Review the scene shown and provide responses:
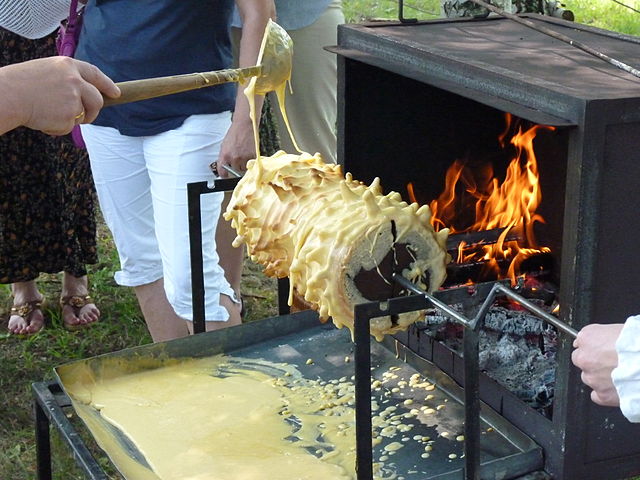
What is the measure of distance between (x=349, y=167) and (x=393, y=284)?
2.36ft

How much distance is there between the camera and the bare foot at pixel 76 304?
4250 mm

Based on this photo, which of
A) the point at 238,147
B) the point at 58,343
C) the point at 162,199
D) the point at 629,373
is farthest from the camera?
the point at 58,343

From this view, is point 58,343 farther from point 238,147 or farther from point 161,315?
point 238,147

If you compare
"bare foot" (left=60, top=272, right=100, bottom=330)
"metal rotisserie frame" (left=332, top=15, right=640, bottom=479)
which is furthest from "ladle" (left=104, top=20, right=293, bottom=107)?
"bare foot" (left=60, top=272, right=100, bottom=330)

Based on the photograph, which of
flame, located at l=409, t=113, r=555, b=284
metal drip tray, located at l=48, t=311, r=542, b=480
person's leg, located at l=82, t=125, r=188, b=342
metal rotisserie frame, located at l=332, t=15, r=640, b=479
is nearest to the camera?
metal rotisserie frame, located at l=332, t=15, r=640, b=479

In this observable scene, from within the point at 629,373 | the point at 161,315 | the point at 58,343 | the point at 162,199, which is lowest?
the point at 58,343

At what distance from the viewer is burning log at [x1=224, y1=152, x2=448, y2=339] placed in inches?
79.1

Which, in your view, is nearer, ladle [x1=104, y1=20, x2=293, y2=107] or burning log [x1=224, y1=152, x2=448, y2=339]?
burning log [x1=224, y1=152, x2=448, y2=339]

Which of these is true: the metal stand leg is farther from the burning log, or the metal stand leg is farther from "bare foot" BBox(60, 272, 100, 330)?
"bare foot" BBox(60, 272, 100, 330)

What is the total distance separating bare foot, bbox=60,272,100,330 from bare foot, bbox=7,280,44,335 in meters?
0.11

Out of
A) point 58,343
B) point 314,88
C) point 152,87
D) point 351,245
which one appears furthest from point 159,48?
point 58,343

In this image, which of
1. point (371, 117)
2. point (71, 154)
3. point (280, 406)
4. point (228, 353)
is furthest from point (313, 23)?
point (280, 406)

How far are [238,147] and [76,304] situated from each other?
1.76 m

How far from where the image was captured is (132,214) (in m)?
3.25
